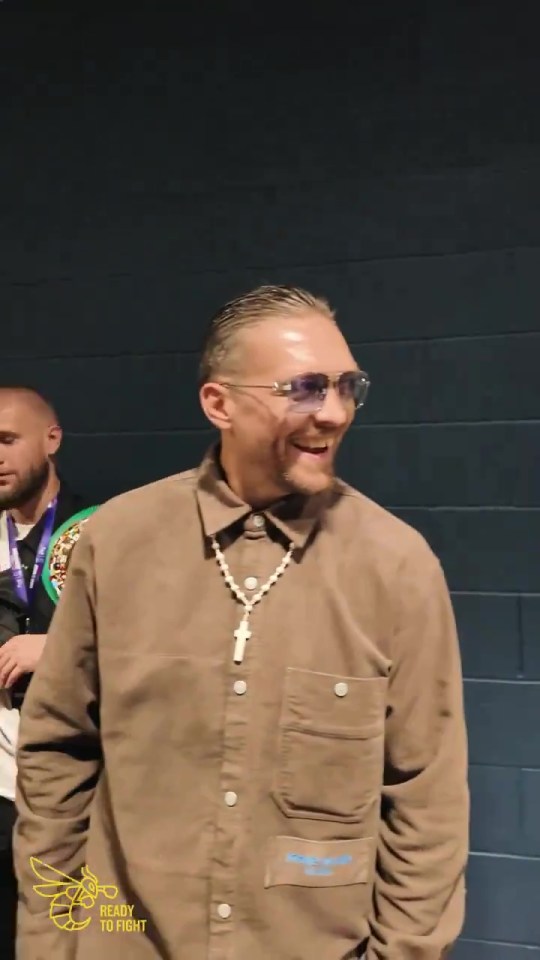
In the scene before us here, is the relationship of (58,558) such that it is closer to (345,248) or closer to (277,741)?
(277,741)

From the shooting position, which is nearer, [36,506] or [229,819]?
[229,819]

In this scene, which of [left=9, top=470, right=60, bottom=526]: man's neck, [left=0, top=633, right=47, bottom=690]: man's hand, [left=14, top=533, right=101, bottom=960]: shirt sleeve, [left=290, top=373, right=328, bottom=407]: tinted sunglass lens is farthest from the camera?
[left=9, top=470, right=60, bottom=526]: man's neck

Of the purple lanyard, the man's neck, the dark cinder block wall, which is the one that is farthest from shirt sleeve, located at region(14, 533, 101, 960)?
the dark cinder block wall

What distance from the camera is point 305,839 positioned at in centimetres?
110

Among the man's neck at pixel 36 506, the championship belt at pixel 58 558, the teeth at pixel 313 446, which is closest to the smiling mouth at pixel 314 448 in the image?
the teeth at pixel 313 446

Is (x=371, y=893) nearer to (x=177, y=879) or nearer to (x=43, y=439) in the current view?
(x=177, y=879)

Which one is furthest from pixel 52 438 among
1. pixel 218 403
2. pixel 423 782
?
pixel 423 782

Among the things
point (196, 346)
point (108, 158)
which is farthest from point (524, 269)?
point (108, 158)

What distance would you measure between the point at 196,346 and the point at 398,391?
0.47 meters

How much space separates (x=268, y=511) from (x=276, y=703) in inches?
9.8

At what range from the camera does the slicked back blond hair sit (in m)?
1.10

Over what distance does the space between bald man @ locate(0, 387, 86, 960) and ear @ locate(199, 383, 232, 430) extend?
1.97ft

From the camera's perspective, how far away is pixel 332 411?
1.08 m

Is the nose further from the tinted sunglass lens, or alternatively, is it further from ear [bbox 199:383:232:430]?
ear [bbox 199:383:232:430]
